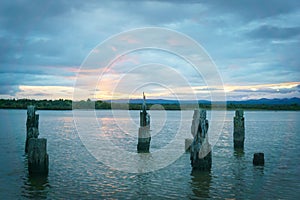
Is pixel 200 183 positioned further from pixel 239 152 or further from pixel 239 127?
pixel 239 127

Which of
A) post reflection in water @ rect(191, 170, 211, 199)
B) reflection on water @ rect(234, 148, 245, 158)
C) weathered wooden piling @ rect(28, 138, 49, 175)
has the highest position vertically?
weathered wooden piling @ rect(28, 138, 49, 175)

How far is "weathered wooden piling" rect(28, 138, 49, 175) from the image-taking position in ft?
49.2

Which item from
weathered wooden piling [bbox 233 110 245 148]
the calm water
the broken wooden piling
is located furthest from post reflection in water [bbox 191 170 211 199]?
weathered wooden piling [bbox 233 110 245 148]

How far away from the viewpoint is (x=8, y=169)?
17.3 metres

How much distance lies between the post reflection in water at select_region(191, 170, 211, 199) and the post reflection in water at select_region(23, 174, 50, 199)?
557 cm

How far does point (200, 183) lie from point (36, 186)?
21.5 ft

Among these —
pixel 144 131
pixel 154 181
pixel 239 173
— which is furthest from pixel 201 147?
pixel 144 131

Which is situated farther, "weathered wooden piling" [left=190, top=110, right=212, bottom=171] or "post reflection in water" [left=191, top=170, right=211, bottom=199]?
"weathered wooden piling" [left=190, top=110, right=212, bottom=171]

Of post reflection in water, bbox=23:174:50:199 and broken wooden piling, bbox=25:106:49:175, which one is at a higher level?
broken wooden piling, bbox=25:106:49:175

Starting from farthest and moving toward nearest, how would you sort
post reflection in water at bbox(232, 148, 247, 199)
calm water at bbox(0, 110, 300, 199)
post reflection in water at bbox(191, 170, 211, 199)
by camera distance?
post reflection in water at bbox(232, 148, 247, 199) < post reflection in water at bbox(191, 170, 211, 199) < calm water at bbox(0, 110, 300, 199)

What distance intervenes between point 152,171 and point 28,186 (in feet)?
19.7

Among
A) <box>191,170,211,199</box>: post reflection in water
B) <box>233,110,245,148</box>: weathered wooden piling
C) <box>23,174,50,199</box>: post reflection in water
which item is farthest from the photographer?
<box>233,110,245,148</box>: weathered wooden piling

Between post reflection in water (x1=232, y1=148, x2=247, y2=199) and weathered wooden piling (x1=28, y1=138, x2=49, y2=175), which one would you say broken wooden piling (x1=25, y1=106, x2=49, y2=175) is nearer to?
weathered wooden piling (x1=28, y1=138, x2=49, y2=175)

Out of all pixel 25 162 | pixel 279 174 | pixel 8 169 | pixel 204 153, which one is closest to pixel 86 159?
pixel 25 162
